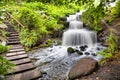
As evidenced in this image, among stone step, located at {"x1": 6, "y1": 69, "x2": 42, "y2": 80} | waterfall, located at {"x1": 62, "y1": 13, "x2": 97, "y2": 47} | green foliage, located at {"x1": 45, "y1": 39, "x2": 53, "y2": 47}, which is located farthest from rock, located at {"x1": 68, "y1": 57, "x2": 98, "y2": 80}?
green foliage, located at {"x1": 45, "y1": 39, "x2": 53, "y2": 47}

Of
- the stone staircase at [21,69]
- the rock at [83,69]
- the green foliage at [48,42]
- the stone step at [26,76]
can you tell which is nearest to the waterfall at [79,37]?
the green foliage at [48,42]

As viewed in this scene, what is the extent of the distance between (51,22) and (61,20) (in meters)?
1.86

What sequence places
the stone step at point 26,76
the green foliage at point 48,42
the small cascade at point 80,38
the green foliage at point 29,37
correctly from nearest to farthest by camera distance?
the stone step at point 26,76
the green foliage at point 29,37
the green foliage at point 48,42
the small cascade at point 80,38

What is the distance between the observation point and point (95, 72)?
19.8 feet

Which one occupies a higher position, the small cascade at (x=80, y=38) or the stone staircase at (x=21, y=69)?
the stone staircase at (x=21, y=69)

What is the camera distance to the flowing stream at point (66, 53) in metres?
7.22

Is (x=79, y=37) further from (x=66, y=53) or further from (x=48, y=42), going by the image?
(x=66, y=53)

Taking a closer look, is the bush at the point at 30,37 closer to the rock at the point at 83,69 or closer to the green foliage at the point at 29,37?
the green foliage at the point at 29,37

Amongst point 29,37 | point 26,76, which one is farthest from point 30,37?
point 26,76

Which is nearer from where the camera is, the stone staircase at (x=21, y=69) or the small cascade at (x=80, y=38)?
the stone staircase at (x=21, y=69)

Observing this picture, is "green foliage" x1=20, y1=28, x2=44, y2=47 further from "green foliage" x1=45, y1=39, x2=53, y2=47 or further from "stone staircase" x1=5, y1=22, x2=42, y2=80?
"stone staircase" x1=5, y1=22, x2=42, y2=80

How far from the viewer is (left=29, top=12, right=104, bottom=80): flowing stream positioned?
23.7ft

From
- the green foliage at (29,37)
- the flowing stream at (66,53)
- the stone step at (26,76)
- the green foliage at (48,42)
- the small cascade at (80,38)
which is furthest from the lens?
the small cascade at (80,38)

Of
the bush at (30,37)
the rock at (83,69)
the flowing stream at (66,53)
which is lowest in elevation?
the flowing stream at (66,53)
